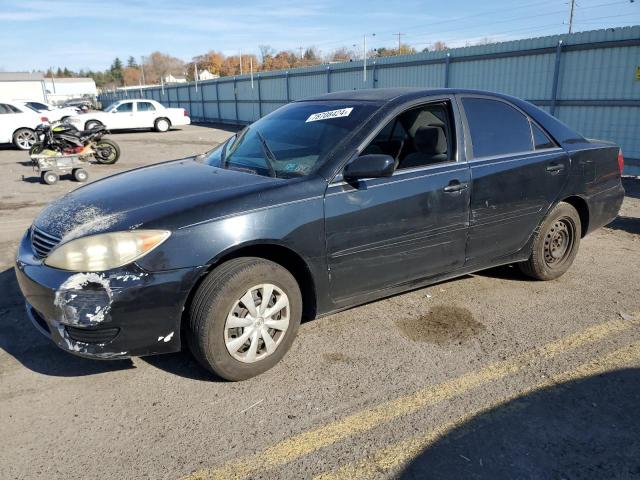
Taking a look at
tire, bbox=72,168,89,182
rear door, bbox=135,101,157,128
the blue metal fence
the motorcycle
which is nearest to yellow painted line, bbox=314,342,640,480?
the blue metal fence

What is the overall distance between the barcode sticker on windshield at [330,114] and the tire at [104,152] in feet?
36.1

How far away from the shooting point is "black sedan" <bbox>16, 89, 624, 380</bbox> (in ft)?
9.28

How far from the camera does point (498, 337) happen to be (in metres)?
3.73

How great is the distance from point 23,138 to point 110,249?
17114 millimetres

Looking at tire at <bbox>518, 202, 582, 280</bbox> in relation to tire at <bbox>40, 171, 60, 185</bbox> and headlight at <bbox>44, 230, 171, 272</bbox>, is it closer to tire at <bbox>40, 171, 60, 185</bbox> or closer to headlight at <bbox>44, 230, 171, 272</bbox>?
headlight at <bbox>44, 230, 171, 272</bbox>

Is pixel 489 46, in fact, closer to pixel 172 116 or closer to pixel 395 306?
pixel 395 306

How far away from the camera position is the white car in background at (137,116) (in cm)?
2348

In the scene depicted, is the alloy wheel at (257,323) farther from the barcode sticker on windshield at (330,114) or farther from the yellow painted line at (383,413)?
the barcode sticker on windshield at (330,114)

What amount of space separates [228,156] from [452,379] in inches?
92.7

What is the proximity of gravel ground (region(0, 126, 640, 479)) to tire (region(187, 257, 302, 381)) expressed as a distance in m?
0.16

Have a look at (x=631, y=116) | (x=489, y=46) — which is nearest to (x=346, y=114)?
(x=631, y=116)

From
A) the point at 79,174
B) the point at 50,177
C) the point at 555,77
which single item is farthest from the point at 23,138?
the point at 555,77

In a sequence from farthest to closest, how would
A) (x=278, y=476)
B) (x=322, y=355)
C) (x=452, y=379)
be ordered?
1. (x=322, y=355)
2. (x=452, y=379)
3. (x=278, y=476)

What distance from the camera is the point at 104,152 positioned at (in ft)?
44.2
